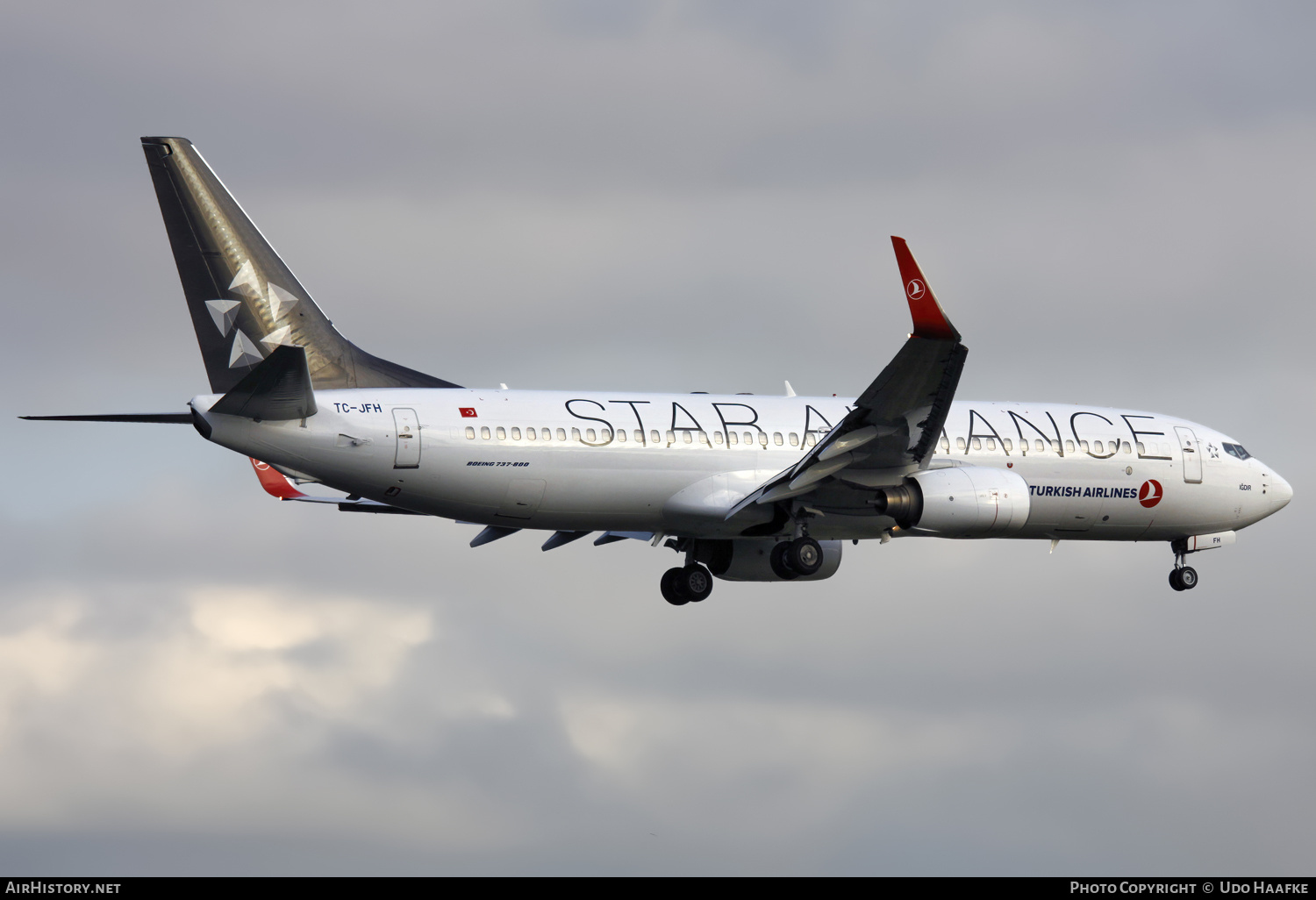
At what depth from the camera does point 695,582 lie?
3859cm

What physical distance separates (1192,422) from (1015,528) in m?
7.88

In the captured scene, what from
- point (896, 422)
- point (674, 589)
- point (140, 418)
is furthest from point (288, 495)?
point (896, 422)

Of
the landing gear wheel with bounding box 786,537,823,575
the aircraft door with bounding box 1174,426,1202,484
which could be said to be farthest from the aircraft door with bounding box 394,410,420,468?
the aircraft door with bounding box 1174,426,1202,484

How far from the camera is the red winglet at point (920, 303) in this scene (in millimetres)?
28312

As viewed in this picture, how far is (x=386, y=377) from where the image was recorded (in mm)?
33406

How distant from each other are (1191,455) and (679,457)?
12.9 meters

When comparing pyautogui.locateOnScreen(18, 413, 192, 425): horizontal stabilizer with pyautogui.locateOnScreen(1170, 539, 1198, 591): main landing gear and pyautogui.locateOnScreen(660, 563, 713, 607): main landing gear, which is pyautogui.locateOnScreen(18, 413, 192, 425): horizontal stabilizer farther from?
pyautogui.locateOnScreen(1170, 539, 1198, 591): main landing gear

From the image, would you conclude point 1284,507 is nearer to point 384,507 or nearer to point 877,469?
point 877,469

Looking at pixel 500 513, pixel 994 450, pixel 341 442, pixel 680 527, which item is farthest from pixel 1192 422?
pixel 341 442

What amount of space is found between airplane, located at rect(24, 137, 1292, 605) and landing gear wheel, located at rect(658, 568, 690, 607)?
6 centimetres

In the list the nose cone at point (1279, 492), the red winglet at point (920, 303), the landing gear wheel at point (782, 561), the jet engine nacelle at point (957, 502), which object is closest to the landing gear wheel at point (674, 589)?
the landing gear wheel at point (782, 561)

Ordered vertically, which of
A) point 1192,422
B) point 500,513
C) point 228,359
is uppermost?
point 1192,422

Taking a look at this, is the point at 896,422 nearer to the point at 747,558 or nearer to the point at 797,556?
the point at 797,556

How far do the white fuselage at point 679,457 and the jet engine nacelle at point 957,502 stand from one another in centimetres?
56
